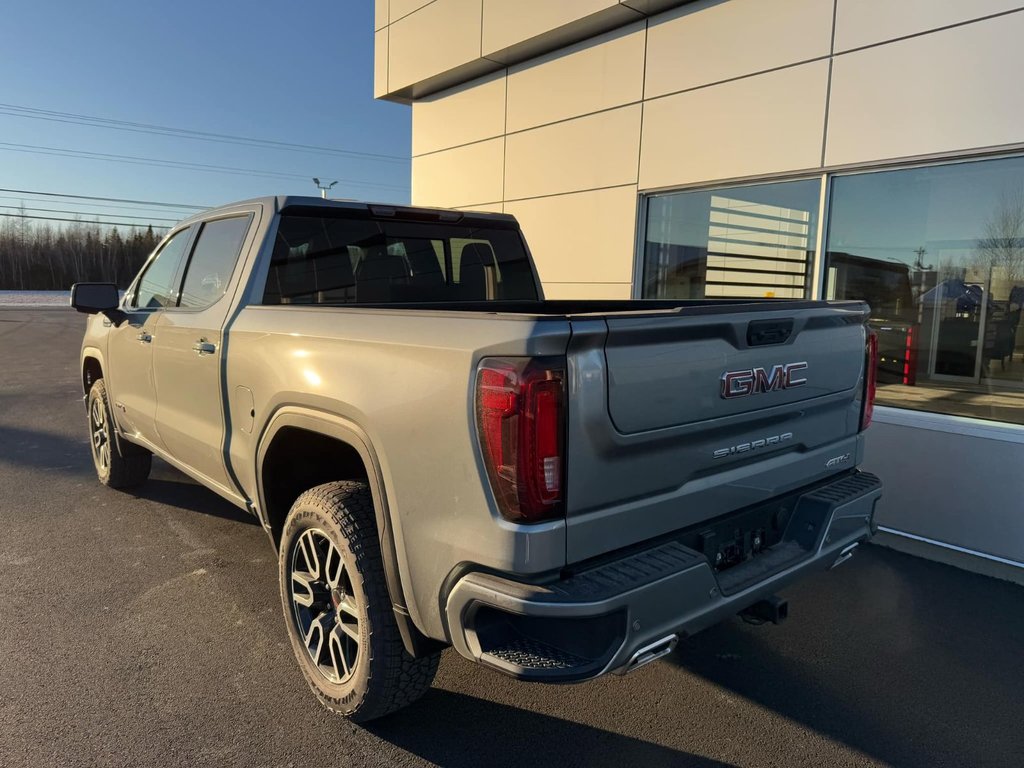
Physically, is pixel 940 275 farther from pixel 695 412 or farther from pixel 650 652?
pixel 650 652

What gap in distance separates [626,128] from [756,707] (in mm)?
5755

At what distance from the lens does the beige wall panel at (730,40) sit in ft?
18.4

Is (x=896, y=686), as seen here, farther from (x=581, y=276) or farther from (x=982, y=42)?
(x=581, y=276)

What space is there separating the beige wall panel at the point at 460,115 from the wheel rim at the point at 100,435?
18.0ft

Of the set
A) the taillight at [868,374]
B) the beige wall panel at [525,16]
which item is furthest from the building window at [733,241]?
the taillight at [868,374]

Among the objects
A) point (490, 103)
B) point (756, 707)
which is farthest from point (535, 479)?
point (490, 103)

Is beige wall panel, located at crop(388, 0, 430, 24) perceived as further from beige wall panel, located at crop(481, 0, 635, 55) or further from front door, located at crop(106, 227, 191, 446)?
front door, located at crop(106, 227, 191, 446)

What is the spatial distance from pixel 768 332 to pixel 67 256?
265 feet

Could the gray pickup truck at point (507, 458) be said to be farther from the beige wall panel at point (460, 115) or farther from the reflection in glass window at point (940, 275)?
the beige wall panel at point (460, 115)

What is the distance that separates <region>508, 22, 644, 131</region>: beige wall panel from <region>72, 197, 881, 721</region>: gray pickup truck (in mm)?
4377

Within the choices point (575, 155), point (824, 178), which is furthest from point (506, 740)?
point (575, 155)

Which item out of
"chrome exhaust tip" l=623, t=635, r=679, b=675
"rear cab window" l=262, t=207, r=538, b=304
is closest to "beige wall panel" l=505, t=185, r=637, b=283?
"rear cab window" l=262, t=207, r=538, b=304

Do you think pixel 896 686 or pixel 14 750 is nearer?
pixel 14 750

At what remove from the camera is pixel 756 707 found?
2.95m
